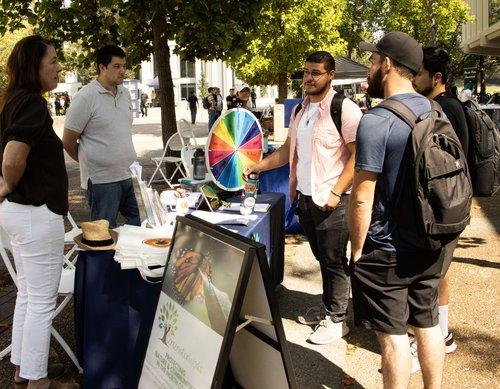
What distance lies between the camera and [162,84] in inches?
359

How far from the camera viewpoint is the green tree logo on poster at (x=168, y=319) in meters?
2.52

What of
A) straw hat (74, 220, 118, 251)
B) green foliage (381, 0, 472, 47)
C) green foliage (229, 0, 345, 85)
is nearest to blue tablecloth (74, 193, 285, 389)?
straw hat (74, 220, 118, 251)

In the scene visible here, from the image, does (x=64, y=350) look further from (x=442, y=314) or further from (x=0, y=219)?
(x=442, y=314)

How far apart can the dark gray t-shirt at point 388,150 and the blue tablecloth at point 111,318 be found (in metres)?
1.26

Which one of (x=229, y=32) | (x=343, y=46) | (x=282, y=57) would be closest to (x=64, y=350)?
(x=229, y=32)

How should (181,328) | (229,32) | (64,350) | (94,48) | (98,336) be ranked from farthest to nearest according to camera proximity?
(94,48), (229,32), (64,350), (98,336), (181,328)

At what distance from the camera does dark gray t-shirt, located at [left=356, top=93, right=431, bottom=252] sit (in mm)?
2275

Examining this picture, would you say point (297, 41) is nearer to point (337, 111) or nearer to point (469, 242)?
point (469, 242)

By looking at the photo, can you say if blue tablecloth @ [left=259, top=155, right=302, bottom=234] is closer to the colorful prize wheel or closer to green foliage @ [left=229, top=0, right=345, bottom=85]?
the colorful prize wheel

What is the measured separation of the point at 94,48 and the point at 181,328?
704 cm

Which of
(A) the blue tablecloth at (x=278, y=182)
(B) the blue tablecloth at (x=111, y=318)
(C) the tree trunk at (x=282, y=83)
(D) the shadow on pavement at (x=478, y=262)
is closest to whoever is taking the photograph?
(B) the blue tablecloth at (x=111, y=318)

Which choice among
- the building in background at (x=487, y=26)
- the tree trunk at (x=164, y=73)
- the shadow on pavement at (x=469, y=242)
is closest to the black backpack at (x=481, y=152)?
the shadow on pavement at (x=469, y=242)

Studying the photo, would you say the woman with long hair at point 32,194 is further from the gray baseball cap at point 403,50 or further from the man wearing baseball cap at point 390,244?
the gray baseball cap at point 403,50

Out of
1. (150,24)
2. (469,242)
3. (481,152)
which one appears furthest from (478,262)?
(150,24)
